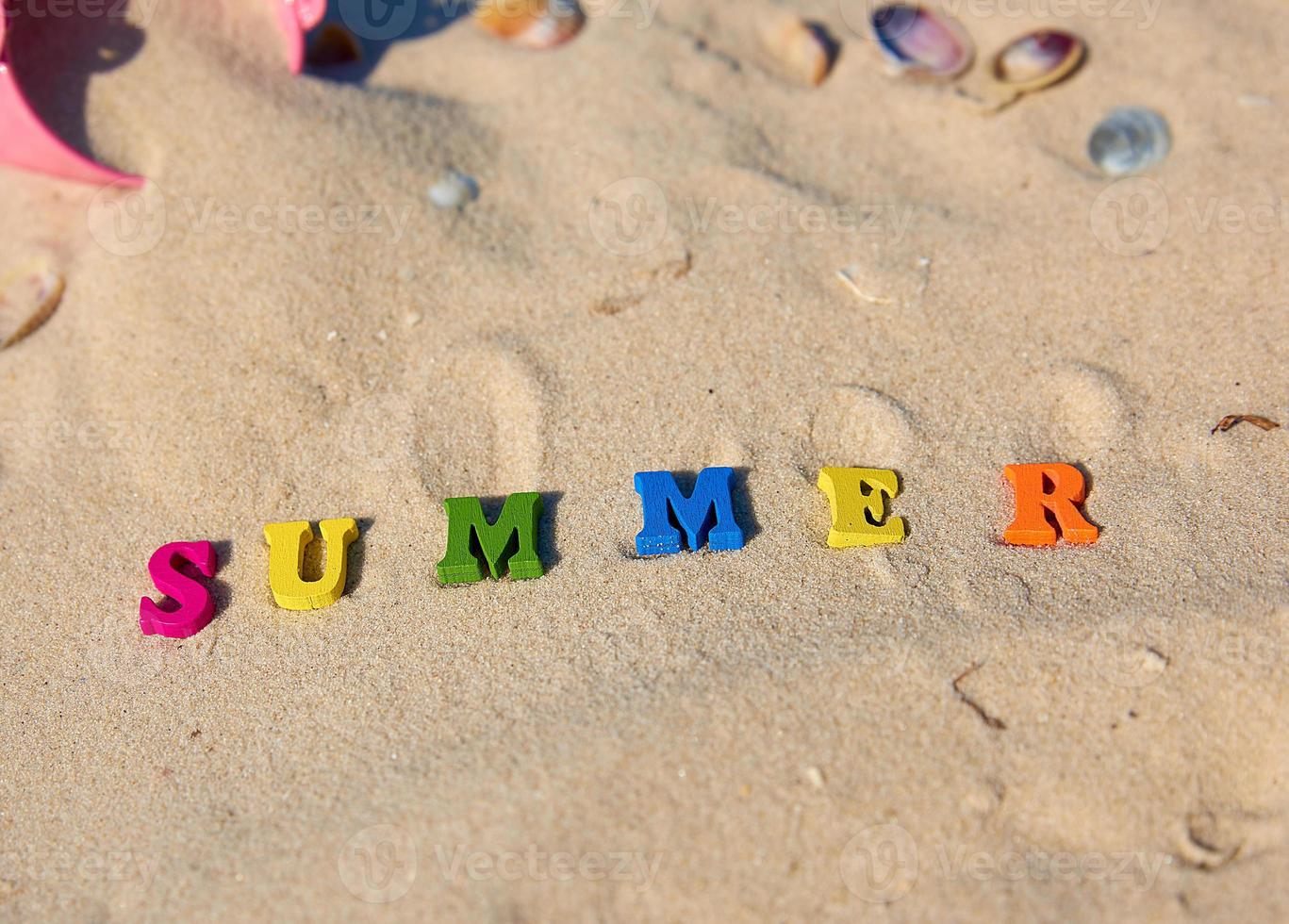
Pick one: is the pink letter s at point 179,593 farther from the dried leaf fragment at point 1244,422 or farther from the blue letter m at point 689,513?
the dried leaf fragment at point 1244,422

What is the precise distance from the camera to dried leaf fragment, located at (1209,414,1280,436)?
9.07ft

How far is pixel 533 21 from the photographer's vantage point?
3.85 metres

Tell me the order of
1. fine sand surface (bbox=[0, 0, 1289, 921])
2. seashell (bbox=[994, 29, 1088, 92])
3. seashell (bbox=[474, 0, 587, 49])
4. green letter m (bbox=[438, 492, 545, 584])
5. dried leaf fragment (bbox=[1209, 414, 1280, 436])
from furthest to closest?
seashell (bbox=[474, 0, 587, 49]) → seashell (bbox=[994, 29, 1088, 92]) → dried leaf fragment (bbox=[1209, 414, 1280, 436]) → green letter m (bbox=[438, 492, 545, 584]) → fine sand surface (bbox=[0, 0, 1289, 921])

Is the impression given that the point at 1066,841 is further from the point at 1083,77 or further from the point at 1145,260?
the point at 1083,77

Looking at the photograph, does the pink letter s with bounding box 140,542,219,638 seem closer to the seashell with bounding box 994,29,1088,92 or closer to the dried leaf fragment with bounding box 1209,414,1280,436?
the dried leaf fragment with bounding box 1209,414,1280,436

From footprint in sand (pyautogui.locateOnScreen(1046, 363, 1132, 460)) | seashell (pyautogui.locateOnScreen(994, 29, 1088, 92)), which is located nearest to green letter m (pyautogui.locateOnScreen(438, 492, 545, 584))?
footprint in sand (pyautogui.locateOnScreen(1046, 363, 1132, 460))

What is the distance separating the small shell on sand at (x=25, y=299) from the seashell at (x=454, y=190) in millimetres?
1296

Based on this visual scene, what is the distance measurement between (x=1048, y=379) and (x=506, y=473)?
1.69 metres

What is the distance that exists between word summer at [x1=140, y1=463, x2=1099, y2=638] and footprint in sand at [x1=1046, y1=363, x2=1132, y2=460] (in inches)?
5.7

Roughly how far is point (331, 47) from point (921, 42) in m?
2.33

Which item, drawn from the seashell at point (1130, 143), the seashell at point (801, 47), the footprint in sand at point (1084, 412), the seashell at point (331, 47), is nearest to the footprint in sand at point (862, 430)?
the footprint in sand at point (1084, 412)

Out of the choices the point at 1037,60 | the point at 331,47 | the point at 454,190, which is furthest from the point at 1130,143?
the point at 331,47

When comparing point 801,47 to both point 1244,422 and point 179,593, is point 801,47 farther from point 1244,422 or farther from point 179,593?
point 179,593

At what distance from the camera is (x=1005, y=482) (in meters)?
2.72
